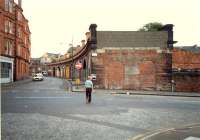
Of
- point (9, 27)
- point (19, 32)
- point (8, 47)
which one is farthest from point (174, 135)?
point (19, 32)

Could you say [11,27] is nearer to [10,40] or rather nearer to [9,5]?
[10,40]

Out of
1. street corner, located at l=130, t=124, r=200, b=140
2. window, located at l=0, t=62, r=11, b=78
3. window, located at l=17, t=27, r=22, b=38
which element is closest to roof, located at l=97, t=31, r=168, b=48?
window, located at l=0, t=62, r=11, b=78

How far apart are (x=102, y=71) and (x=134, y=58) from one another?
12.8ft

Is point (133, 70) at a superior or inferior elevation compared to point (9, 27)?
inferior

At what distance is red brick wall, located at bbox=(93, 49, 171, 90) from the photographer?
121 ft

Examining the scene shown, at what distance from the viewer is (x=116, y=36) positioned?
123ft

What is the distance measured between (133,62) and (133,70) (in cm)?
90

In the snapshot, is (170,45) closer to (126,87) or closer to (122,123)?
(126,87)

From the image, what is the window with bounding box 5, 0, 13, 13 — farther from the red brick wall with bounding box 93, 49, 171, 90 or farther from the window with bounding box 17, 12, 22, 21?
the red brick wall with bounding box 93, 49, 171, 90

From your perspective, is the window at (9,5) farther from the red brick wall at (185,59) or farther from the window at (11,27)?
the red brick wall at (185,59)

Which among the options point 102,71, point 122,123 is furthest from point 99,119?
point 102,71

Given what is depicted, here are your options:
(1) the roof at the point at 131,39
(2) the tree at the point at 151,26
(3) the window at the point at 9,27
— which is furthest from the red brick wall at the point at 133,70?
(2) the tree at the point at 151,26

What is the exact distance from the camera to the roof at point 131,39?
3719 cm

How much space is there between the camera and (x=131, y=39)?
123 feet
